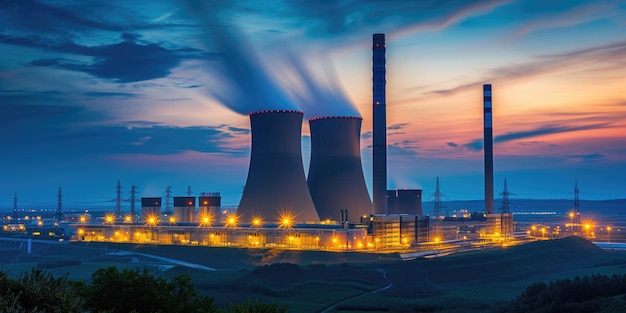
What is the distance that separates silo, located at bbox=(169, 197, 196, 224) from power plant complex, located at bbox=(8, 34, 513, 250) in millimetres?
110

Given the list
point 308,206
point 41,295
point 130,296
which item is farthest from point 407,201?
point 41,295

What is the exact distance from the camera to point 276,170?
185 ft

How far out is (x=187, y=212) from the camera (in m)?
74.7

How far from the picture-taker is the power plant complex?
56.6m

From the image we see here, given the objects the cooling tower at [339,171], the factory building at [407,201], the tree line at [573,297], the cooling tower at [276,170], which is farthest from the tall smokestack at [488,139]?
the tree line at [573,297]

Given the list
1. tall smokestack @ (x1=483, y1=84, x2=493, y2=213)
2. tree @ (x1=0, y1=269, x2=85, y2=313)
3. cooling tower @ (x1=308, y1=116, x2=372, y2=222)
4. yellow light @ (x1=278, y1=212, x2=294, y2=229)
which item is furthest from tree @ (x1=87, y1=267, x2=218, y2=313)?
tall smokestack @ (x1=483, y1=84, x2=493, y2=213)

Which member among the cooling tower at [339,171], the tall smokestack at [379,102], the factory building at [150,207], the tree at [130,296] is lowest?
the tree at [130,296]

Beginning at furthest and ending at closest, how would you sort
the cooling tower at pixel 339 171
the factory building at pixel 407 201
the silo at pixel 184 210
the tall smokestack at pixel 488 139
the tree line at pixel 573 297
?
the factory building at pixel 407 201, the tall smokestack at pixel 488 139, the silo at pixel 184 210, the cooling tower at pixel 339 171, the tree line at pixel 573 297

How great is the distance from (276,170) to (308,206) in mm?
4399

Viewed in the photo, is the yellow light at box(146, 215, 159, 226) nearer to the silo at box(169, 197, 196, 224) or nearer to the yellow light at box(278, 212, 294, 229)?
the silo at box(169, 197, 196, 224)

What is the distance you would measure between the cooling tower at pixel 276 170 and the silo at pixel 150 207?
22563 mm

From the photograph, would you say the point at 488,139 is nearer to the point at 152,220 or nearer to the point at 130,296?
the point at 152,220

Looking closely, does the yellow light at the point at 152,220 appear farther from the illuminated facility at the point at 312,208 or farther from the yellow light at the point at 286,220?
the yellow light at the point at 286,220

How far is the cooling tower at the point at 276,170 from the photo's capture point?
5631 cm
